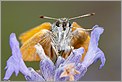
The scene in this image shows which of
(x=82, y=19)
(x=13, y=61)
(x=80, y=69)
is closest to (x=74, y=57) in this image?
(x=80, y=69)

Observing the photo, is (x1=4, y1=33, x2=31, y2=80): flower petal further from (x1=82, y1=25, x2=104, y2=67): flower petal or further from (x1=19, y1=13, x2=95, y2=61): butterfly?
(x1=82, y1=25, x2=104, y2=67): flower petal

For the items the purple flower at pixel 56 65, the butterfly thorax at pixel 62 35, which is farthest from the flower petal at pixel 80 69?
the butterfly thorax at pixel 62 35

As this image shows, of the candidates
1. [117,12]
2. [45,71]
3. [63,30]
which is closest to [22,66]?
[45,71]

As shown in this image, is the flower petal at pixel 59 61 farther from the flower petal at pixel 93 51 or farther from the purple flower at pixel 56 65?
the flower petal at pixel 93 51

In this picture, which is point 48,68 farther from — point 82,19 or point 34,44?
point 82,19

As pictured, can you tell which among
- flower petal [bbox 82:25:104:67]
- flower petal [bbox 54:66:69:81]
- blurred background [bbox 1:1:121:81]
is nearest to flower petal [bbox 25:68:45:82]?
flower petal [bbox 54:66:69:81]

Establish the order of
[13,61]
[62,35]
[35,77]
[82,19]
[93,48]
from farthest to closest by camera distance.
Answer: [82,19], [62,35], [93,48], [35,77], [13,61]

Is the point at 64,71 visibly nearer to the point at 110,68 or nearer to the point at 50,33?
the point at 50,33
